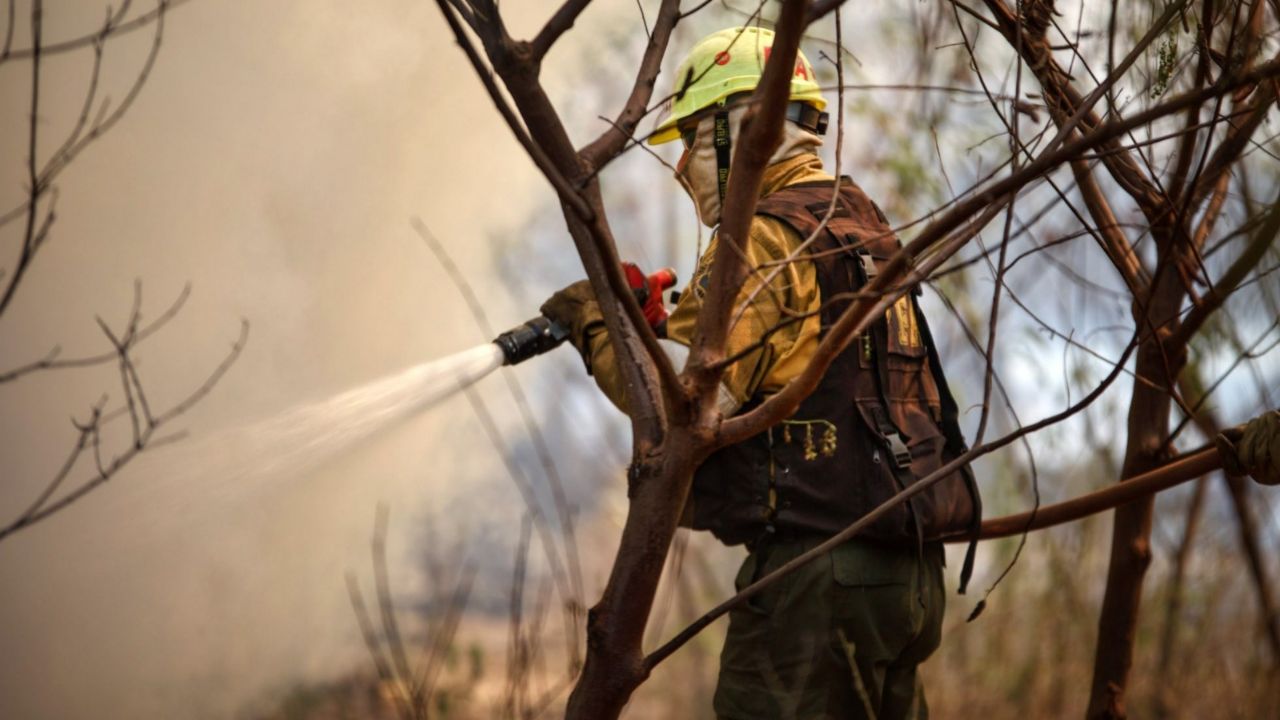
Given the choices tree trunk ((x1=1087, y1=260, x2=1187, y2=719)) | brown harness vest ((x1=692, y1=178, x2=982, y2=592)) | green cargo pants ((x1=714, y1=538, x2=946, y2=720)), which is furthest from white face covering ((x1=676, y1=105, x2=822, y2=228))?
tree trunk ((x1=1087, y1=260, x2=1187, y2=719))

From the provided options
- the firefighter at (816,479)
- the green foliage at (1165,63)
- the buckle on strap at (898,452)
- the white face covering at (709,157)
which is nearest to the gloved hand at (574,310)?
the firefighter at (816,479)

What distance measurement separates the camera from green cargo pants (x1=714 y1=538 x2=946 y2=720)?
262 cm

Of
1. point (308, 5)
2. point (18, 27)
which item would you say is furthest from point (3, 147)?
point (308, 5)

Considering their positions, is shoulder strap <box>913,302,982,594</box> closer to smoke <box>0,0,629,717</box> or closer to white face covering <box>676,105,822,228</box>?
white face covering <box>676,105,822,228</box>

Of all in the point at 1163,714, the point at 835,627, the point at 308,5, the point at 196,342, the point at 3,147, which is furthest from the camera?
the point at 308,5

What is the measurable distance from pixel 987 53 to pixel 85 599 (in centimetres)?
447

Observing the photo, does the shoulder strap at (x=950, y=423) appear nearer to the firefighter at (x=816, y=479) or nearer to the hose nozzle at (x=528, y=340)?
the firefighter at (x=816, y=479)

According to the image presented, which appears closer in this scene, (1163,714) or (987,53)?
(1163,714)

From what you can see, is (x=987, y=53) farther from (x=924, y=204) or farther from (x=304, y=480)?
A: (x=304, y=480)

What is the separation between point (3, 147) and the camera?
5188 mm

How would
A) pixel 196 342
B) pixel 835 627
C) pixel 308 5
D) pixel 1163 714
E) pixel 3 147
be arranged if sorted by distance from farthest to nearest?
pixel 308 5
pixel 196 342
pixel 3 147
pixel 1163 714
pixel 835 627

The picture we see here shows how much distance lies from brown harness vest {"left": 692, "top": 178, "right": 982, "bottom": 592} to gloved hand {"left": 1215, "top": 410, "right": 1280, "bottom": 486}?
572mm

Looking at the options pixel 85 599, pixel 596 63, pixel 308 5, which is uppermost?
pixel 308 5

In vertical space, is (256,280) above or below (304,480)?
above
